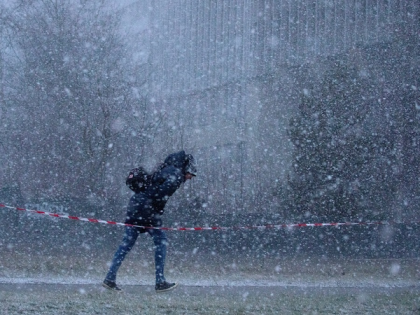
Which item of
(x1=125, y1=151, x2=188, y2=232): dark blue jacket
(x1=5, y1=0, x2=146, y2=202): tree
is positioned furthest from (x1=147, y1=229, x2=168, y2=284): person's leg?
(x1=5, y1=0, x2=146, y2=202): tree

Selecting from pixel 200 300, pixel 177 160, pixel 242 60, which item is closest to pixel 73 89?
pixel 177 160

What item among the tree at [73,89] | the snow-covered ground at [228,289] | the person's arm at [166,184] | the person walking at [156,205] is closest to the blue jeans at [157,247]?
the person walking at [156,205]

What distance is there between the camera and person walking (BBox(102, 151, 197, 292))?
7133 millimetres

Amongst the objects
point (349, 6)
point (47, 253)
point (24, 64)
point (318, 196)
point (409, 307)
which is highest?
point (349, 6)

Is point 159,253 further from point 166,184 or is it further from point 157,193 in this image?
point 166,184

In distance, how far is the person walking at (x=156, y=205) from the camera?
713cm

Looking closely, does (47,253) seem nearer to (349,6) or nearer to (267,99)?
(267,99)

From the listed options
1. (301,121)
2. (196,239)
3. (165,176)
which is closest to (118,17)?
(301,121)

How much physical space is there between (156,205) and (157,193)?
0.65 feet

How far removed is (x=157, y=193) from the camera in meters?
7.14

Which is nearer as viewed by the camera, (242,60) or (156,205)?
(156,205)

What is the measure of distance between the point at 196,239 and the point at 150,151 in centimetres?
442

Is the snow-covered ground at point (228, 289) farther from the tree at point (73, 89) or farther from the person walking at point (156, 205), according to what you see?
the tree at point (73, 89)

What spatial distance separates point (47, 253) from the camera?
479 inches
